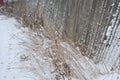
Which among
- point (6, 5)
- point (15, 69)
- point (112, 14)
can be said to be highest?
point (112, 14)

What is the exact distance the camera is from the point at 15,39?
4.43 metres

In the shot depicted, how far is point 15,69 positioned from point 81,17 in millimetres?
1251

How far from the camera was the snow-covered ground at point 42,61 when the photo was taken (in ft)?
11.9

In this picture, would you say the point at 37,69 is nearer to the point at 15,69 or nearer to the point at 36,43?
the point at 15,69

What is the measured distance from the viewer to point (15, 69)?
3.75 meters

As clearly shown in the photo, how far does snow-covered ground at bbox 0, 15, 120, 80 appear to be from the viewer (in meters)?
3.62

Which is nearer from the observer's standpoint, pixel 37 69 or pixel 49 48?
pixel 37 69

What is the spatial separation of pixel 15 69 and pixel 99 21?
1.33 metres

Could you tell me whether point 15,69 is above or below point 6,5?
below

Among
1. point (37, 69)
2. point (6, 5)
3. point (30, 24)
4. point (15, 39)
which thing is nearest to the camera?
point (37, 69)

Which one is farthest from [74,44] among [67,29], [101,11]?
[101,11]

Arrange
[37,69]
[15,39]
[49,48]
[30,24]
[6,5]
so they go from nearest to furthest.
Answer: [37,69] < [49,48] < [15,39] < [30,24] < [6,5]

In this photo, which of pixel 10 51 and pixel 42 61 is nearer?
pixel 42 61

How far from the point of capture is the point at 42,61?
3895mm
